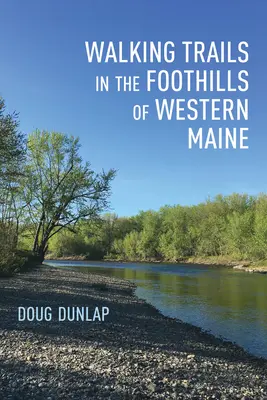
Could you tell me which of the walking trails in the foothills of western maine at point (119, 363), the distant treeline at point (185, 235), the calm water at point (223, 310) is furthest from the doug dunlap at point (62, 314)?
the distant treeline at point (185, 235)

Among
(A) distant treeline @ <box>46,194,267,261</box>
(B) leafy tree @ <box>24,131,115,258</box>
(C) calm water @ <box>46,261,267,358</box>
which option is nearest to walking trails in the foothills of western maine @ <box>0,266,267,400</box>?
(C) calm water @ <box>46,261,267,358</box>

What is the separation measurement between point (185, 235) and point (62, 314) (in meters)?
99.4

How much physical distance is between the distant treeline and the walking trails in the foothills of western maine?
2687 inches

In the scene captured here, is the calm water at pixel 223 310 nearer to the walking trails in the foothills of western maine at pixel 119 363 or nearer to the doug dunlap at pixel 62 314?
the walking trails in the foothills of western maine at pixel 119 363

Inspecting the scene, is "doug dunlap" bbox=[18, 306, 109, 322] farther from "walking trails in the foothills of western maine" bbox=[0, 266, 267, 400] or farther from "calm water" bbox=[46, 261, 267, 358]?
"calm water" bbox=[46, 261, 267, 358]

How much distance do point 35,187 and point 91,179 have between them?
21.7 feet

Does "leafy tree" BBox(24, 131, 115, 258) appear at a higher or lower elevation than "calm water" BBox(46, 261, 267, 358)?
higher

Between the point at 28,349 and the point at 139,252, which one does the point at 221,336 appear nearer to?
the point at 28,349

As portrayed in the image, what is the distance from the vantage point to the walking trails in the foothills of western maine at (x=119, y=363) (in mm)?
7309

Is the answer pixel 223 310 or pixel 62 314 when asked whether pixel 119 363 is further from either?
pixel 223 310

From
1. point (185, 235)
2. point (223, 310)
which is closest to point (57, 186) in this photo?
point (223, 310)

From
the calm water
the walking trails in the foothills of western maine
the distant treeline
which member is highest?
the distant treeline

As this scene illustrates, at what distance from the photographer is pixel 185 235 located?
11300cm

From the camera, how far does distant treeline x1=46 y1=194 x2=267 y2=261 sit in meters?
94.5
